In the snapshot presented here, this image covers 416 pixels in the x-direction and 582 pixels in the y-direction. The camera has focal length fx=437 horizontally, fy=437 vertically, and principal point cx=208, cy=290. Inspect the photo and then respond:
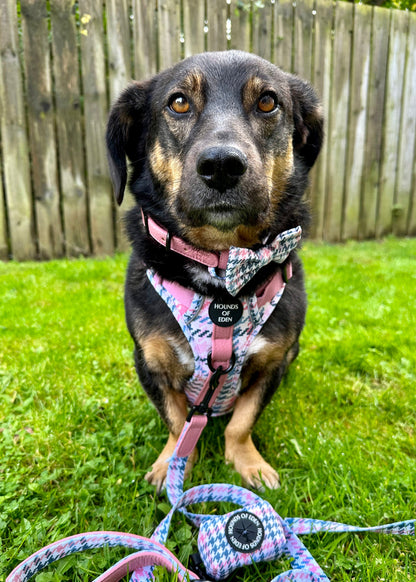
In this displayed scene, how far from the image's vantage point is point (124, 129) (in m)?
2.16

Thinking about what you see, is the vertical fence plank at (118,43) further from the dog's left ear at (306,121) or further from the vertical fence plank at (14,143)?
the dog's left ear at (306,121)

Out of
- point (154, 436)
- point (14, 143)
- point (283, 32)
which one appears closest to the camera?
point (154, 436)

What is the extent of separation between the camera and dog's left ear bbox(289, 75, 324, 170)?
224 centimetres

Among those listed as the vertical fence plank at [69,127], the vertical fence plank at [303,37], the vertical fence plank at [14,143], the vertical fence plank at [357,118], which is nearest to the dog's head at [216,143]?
the vertical fence plank at [69,127]

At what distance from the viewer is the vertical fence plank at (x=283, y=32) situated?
17.6 feet

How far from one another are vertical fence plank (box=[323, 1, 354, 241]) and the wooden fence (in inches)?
0.6

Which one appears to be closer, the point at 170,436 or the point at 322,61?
the point at 170,436

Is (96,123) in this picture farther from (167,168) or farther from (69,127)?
(167,168)

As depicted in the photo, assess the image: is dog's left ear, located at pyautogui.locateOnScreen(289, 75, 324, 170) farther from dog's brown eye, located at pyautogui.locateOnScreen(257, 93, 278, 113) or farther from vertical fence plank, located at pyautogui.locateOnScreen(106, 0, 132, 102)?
vertical fence plank, located at pyautogui.locateOnScreen(106, 0, 132, 102)

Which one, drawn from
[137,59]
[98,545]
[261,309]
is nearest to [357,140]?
[137,59]

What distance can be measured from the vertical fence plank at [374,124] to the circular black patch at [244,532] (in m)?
5.77

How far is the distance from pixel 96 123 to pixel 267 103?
3465mm

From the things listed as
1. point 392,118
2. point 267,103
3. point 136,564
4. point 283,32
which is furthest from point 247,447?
point 392,118

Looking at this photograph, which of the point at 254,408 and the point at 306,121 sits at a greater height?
the point at 306,121
